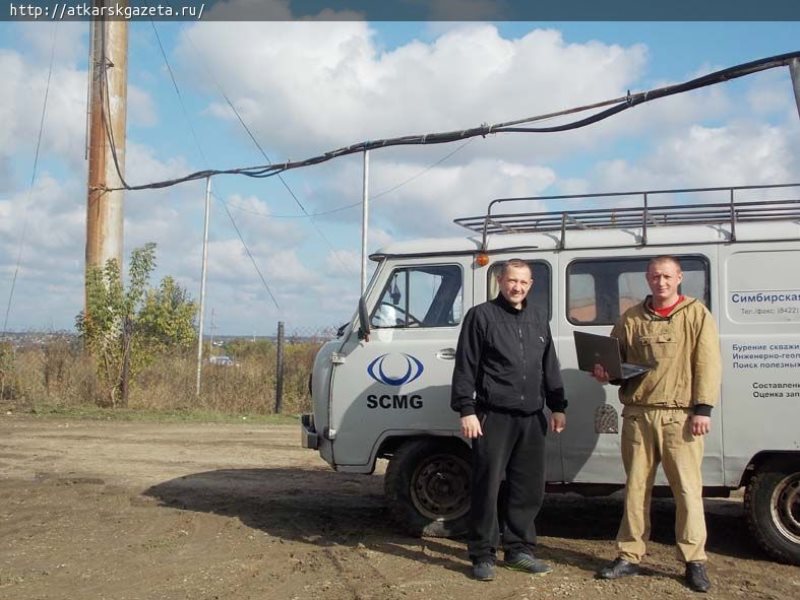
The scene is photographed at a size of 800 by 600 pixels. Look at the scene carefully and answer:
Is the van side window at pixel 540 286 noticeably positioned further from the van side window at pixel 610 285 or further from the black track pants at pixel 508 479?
the black track pants at pixel 508 479

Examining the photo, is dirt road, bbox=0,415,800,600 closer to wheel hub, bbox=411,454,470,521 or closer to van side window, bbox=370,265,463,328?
wheel hub, bbox=411,454,470,521

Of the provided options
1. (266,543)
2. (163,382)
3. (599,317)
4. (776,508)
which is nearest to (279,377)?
(163,382)

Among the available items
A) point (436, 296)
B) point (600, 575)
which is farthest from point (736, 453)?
point (436, 296)

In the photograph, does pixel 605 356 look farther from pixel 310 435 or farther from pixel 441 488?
pixel 310 435

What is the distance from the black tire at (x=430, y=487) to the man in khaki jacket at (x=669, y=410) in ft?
4.70

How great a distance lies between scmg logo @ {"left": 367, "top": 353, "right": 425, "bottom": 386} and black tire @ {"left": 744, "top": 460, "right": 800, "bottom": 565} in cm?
262

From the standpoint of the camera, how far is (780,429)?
6156 millimetres

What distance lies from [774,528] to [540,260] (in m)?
2.57

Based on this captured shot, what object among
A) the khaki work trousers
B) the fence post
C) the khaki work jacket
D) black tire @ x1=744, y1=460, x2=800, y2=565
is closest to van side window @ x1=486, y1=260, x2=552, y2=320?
the khaki work jacket

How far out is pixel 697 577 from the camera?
5.66 meters

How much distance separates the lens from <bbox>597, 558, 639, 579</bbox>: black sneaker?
19.1 ft

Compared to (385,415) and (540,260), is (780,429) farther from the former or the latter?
(385,415)

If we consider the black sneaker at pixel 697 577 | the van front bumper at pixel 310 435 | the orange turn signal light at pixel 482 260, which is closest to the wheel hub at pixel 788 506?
the black sneaker at pixel 697 577

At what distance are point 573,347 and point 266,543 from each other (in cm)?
286
